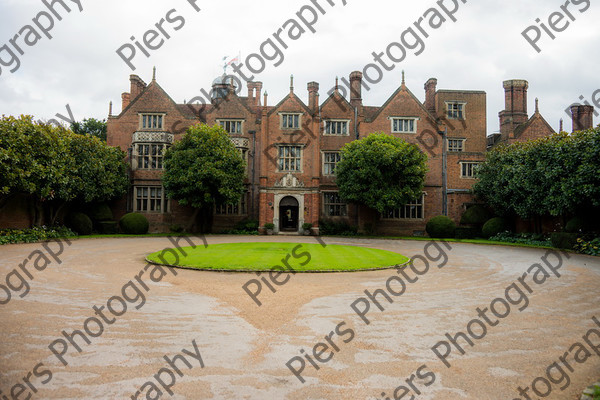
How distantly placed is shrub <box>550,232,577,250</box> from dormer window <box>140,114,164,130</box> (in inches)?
1224

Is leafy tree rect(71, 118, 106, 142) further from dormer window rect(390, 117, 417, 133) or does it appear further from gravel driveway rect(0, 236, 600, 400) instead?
gravel driveway rect(0, 236, 600, 400)

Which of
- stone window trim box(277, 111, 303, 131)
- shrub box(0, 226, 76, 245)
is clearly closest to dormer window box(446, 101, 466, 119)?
stone window trim box(277, 111, 303, 131)

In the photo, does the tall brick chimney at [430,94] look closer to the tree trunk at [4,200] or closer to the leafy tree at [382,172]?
the leafy tree at [382,172]

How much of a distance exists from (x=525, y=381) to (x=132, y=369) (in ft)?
15.6

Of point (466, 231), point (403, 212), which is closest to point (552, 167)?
point (466, 231)

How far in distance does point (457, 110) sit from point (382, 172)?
53.7 feet

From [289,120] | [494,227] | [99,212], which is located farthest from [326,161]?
[99,212]

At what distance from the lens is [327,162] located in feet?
112

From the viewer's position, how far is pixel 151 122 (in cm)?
3338

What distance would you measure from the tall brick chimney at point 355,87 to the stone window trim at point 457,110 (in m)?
10.2

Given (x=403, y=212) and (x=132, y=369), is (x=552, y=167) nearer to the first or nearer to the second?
(x=403, y=212)

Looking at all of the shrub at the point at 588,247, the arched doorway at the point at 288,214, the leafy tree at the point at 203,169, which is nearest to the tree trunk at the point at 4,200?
the leafy tree at the point at 203,169

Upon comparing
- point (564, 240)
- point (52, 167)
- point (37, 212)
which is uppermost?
point (52, 167)

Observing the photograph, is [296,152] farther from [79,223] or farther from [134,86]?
[79,223]
